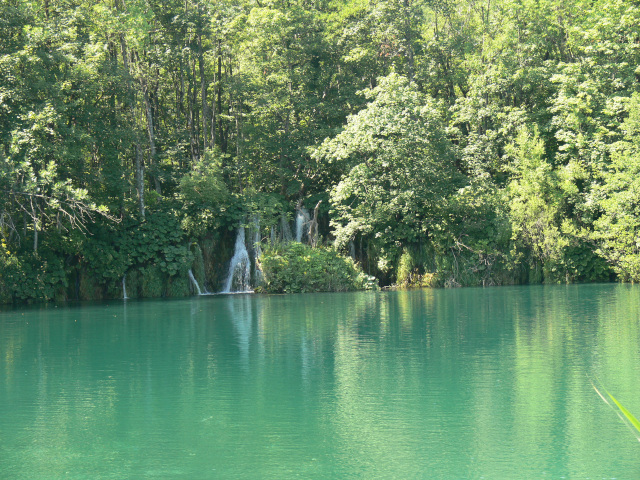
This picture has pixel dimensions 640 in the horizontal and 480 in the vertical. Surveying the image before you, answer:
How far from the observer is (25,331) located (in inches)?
650

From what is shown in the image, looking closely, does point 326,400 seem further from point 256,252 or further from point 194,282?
point 256,252

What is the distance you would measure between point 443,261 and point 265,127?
1089 centimetres

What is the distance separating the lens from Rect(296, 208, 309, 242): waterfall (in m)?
34.2

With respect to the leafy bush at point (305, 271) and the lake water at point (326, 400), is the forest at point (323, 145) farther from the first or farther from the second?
the lake water at point (326, 400)

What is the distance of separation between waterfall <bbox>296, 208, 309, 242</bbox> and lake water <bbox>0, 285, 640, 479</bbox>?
704 inches

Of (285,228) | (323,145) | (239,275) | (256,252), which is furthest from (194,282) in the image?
(323,145)

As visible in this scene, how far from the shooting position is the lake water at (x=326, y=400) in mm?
5785

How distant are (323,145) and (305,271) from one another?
623 cm

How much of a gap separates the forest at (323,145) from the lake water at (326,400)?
13809 millimetres

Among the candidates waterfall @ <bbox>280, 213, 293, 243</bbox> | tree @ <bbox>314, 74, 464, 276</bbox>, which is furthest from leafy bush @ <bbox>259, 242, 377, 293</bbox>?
waterfall @ <bbox>280, 213, 293, 243</bbox>

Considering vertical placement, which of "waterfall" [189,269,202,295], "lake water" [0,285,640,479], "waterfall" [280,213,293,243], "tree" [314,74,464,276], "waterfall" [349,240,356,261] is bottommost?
"lake water" [0,285,640,479]

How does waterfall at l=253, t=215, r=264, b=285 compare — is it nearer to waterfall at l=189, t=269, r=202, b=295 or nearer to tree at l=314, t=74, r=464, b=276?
waterfall at l=189, t=269, r=202, b=295

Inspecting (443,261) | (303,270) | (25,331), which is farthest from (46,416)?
(443,261)

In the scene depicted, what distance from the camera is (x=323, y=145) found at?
3281 cm
